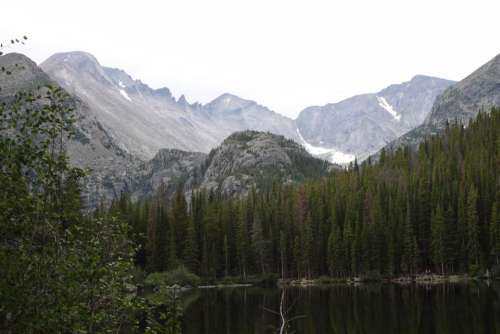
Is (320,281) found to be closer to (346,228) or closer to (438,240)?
(346,228)

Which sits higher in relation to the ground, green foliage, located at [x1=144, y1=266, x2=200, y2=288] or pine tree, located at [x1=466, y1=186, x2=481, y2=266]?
pine tree, located at [x1=466, y1=186, x2=481, y2=266]

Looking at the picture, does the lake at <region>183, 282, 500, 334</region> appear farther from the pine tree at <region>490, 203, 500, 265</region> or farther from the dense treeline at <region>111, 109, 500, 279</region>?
the dense treeline at <region>111, 109, 500, 279</region>

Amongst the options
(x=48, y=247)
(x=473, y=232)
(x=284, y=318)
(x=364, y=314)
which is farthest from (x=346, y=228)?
(x=48, y=247)

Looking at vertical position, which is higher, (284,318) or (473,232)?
(473,232)

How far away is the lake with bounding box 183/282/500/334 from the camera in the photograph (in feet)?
148

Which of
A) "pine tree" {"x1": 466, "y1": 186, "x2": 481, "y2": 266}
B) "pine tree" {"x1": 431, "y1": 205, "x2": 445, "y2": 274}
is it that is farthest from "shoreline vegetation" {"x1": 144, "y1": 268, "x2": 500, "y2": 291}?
"pine tree" {"x1": 466, "y1": 186, "x2": 481, "y2": 266}

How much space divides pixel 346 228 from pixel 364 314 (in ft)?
209

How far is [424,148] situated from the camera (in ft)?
600

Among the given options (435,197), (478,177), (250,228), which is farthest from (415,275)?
(250,228)

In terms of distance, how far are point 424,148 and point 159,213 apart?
95.9 m

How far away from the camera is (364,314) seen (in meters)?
54.3

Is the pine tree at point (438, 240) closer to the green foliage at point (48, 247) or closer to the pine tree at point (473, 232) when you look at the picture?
the pine tree at point (473, 232)

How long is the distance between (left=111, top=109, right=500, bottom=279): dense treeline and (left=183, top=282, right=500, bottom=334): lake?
3426cm

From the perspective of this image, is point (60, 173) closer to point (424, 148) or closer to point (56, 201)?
point (56, 201)
